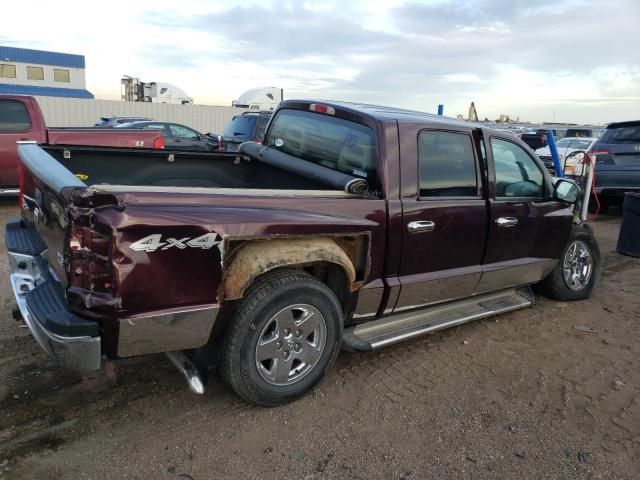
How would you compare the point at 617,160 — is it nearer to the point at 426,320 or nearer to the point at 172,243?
the point at 426,320

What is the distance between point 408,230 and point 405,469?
1509mm

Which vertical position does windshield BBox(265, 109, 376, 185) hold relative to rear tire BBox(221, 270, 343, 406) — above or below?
above

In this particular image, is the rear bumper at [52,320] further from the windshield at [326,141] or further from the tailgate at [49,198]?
the windshield at [326,141]

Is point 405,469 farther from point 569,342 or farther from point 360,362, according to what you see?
point 569,342

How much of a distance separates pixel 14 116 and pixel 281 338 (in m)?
8.07

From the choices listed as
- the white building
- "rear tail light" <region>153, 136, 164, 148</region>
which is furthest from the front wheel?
the white building

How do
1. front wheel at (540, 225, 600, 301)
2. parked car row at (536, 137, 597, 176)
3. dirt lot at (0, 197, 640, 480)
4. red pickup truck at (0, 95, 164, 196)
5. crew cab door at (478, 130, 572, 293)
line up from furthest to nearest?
parked car row at (536, 137, 597, 176) → red pickup truck at (0, 95, 164, 196) → front wheel at (540, 225, 600, 301) → crew cab door at (478, 130, 572, 293) → dirt lot at (0, 197, 640, 480)

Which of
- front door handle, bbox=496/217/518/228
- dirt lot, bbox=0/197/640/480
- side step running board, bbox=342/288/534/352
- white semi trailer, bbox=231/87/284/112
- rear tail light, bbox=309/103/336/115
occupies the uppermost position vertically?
white semi trailer, bbox=231/87/284/112

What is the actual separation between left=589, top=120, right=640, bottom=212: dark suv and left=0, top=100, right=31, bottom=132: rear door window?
988cm

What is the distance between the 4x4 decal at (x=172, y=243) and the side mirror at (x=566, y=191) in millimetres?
3411

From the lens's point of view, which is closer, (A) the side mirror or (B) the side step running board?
(B) the side step running board

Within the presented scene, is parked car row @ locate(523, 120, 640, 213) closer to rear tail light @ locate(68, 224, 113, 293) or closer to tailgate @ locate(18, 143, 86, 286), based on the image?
tailgate @ locate(18, 143, 86, 286)

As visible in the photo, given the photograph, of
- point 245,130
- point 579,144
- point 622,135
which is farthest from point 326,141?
point 579,144

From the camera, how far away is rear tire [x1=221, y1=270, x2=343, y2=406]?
9.80 ft
